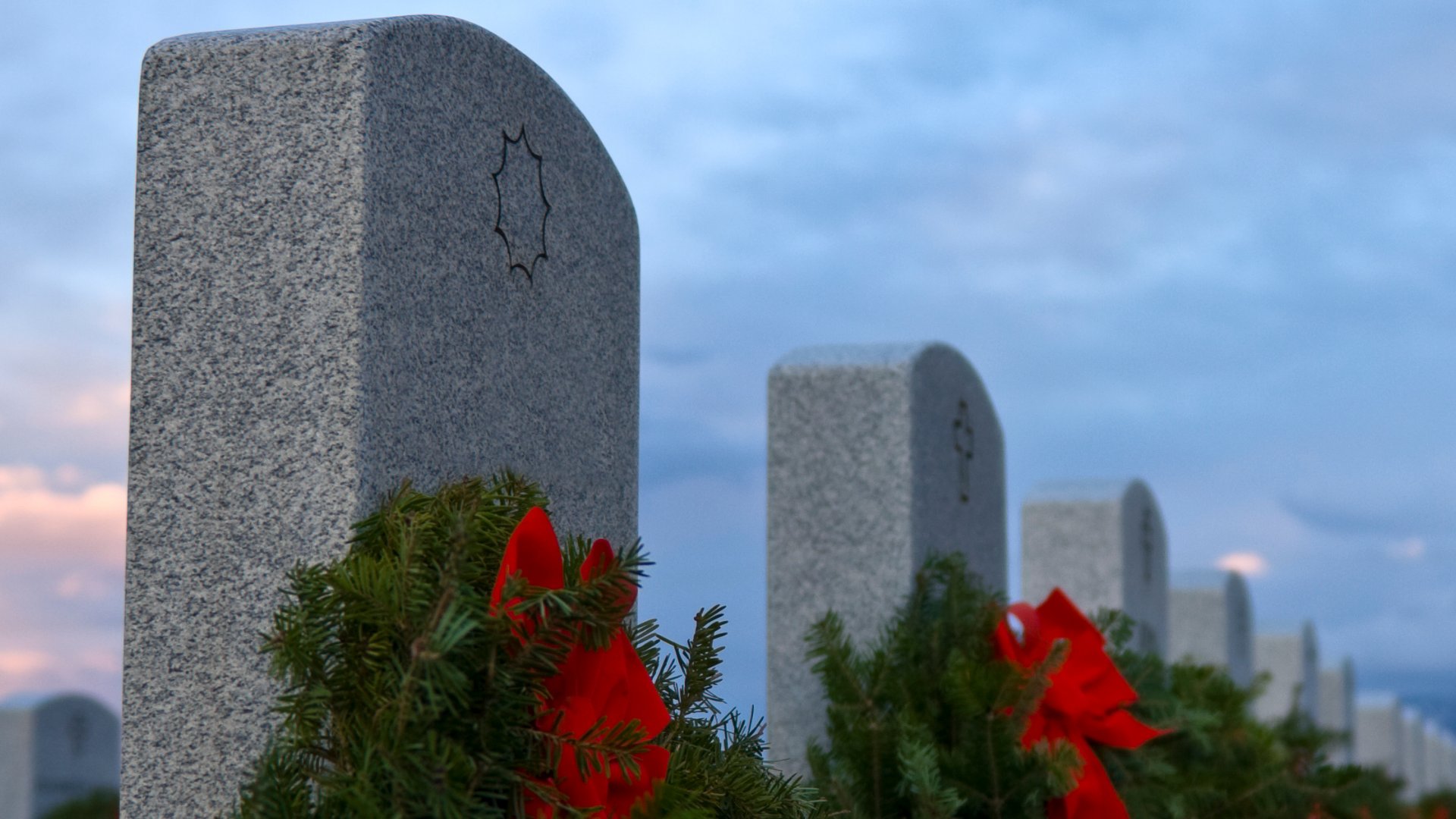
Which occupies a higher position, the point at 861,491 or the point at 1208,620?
the point at 861,491

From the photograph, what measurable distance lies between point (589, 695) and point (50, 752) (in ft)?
28.7

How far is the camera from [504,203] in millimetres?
Result: 2850

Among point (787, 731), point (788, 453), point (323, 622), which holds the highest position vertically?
point (788, 453)

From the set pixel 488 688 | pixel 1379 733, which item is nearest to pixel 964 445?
pixel 488 688

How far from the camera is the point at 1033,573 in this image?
8.15 m

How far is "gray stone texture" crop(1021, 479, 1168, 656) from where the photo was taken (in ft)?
26.0

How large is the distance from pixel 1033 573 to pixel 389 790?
21.8ft

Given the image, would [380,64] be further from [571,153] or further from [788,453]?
[788,453]

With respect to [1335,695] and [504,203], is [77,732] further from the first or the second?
[1335,695]

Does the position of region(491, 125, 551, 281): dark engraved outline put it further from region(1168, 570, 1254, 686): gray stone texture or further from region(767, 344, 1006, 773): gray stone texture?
region(1168, 570, 1254, 686): gray stone texture

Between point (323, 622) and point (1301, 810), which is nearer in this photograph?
point (323, 622)

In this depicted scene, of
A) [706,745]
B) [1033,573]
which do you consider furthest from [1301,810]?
[706,745]

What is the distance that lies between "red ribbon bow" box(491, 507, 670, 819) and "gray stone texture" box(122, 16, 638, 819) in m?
0.36

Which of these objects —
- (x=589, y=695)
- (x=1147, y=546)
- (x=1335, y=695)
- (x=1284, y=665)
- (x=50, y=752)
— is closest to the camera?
(x=589, y=695)
